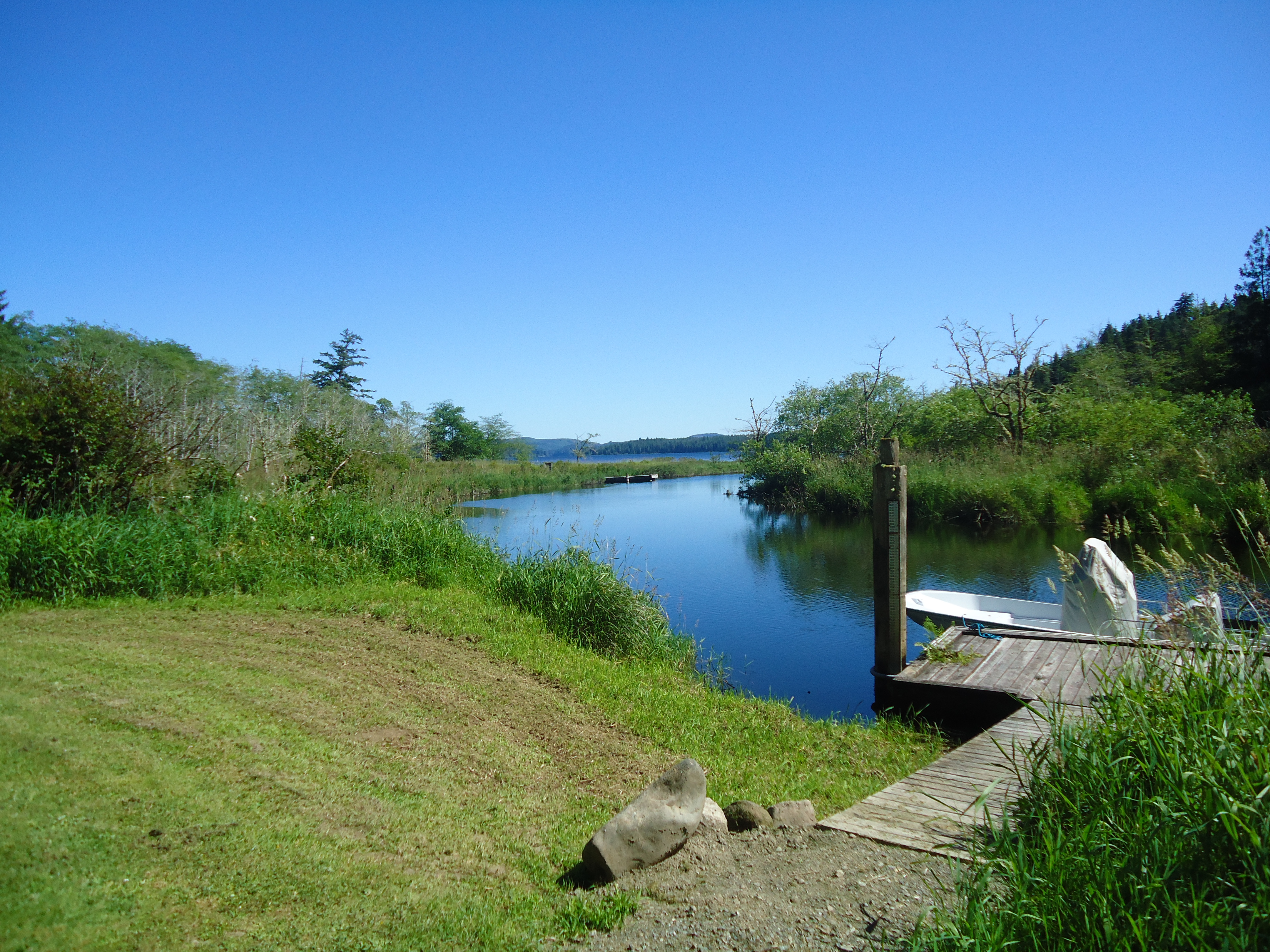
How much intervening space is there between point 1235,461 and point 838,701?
522 inches

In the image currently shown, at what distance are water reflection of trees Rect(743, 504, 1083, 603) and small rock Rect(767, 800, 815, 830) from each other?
9.98m

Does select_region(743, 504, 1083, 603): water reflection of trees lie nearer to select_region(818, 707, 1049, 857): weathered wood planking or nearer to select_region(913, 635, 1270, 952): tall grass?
select_region(818, 707, 1049, 857): weathered wood planking

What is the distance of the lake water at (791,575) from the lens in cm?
962

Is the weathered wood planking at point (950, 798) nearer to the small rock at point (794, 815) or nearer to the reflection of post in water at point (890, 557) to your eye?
the small rock at point (794, 815)

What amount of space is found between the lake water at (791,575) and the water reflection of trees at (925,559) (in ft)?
0.17

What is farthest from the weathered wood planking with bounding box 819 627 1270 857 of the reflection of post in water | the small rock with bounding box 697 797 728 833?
the small rock with bounding box 697 797 728 833

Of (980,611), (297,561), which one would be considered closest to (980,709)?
(980,611)

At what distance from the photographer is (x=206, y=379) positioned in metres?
35.1

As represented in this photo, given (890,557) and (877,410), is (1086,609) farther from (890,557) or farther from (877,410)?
(877,410)

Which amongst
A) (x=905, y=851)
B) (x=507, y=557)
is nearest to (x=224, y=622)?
(x=507, y=557)

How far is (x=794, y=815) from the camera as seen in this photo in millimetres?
3662

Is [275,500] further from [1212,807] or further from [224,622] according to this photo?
[1212,807]

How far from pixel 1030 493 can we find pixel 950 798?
19.1 m

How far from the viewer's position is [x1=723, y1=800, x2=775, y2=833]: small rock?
3639 millimetres
